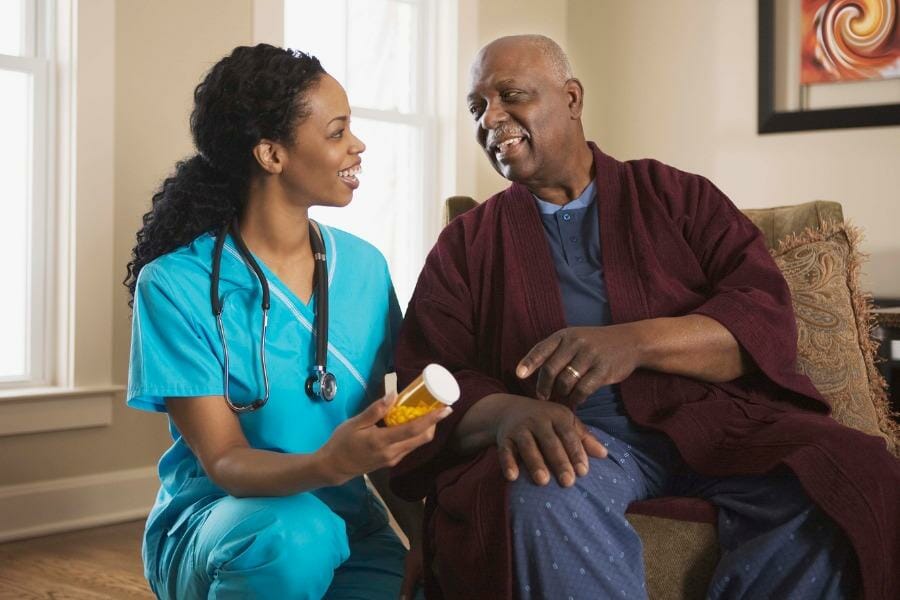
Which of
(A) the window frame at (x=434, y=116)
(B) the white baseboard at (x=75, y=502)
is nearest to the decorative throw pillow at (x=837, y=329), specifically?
(B) the white baseboard at (x=75, y=502)

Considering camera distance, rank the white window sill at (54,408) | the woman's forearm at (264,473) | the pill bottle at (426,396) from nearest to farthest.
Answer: the pill bottle at (426,396) < the woman's forearm at (264,473) < the white window sill at (54,408)

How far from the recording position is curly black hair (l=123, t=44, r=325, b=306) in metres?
1.68

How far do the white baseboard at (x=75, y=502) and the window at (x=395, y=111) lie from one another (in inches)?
49.2

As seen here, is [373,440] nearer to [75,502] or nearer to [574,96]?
[574,96]

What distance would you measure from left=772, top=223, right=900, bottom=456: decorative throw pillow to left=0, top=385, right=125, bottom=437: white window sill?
2.07 metres

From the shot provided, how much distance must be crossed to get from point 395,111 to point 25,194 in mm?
1561

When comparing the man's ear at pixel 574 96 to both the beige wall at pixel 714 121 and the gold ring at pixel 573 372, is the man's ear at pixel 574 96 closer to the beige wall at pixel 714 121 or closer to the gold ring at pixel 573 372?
the gold ring at pixel 573 372

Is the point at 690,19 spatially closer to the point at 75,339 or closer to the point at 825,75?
the point at 825,75

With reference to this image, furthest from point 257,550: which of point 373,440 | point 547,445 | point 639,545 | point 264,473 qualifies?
point 639,545

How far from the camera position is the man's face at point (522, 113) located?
1.97 metres

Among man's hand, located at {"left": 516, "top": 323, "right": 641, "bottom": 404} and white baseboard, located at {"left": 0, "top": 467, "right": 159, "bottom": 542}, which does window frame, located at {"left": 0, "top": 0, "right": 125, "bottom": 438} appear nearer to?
white baseboard, located at {"left": 0, "top": 467, "right": 159, "bottom": 542}

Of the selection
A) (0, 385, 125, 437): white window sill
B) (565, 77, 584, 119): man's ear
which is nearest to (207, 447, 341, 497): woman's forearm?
(565, 77, 584, 119): man's ear

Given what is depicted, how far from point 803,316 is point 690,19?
243cm

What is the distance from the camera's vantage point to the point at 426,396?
1.23m
